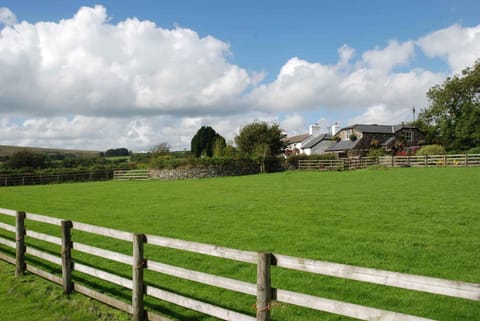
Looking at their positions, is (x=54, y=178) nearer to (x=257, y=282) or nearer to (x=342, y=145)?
(x=342, y=145)

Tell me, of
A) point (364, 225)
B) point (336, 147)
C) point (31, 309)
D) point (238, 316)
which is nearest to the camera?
point (238, 316)

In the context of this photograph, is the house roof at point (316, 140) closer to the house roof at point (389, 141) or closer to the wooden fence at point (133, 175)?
the house roof at point (389, 141)

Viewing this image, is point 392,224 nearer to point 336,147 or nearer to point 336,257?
point 336,257

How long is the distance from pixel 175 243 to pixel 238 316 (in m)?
1.28

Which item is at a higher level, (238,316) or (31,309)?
(238,316)

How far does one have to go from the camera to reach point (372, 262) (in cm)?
712

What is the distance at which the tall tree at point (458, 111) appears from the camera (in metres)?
56.4

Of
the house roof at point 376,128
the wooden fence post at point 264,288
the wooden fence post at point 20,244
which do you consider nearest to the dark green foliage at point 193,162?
the house roof at point 376,128

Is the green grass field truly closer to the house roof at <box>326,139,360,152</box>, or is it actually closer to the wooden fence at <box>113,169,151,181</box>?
the wooden fence at <box>113,169,151,181</box>

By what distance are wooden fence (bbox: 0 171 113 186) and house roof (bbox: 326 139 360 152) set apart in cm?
3854

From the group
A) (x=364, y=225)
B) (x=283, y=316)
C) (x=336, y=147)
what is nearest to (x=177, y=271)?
(x=283, y=316)

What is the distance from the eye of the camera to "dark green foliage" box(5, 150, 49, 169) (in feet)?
174

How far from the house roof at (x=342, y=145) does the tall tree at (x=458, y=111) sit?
14508mm

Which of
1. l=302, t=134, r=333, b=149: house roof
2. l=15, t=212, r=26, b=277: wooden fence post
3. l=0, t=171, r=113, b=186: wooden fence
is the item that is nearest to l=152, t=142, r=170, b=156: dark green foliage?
l=0, t=171, r=113, b=186: wooden fence
